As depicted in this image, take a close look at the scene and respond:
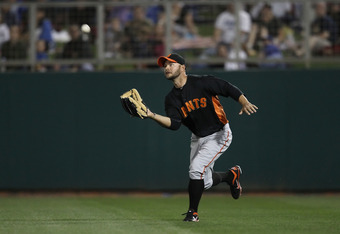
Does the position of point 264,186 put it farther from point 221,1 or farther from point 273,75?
point 221,1

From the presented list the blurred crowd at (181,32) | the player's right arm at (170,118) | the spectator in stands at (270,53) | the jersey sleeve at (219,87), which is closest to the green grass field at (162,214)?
the player's right arm at (170,118)

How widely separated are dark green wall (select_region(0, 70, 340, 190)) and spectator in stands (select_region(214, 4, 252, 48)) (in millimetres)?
790

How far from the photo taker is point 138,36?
1187cm

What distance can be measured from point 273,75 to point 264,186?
6.90ft

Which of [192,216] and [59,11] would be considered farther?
[59,11]

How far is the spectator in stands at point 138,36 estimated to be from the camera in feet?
38.7

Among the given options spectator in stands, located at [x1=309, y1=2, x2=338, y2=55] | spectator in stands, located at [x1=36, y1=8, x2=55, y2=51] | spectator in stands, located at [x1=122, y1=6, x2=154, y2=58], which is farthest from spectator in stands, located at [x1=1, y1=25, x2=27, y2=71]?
spectator in stands, located at [x1=309, y1=2, x2=338, y2=55]

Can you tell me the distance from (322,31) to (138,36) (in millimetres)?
3516

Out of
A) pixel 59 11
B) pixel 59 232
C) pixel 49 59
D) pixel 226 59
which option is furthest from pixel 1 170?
pixel 59 232

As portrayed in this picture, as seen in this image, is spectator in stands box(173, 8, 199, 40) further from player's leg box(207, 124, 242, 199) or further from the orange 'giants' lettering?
the orange 'giants' lettering

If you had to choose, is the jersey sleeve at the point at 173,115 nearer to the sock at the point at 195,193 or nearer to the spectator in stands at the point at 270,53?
the sock at the point at 195,193

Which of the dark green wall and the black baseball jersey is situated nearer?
the black baseball jersey

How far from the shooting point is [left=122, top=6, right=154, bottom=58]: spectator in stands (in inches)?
464

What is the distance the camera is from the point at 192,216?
24.1 feet
